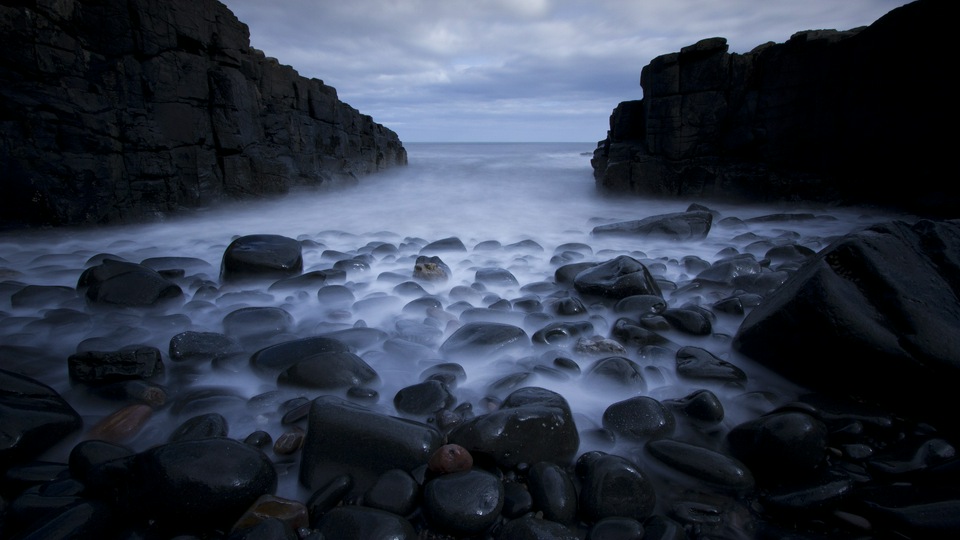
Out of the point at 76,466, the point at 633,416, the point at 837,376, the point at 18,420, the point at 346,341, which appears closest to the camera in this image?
the point at 76,466

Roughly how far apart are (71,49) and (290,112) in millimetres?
3876

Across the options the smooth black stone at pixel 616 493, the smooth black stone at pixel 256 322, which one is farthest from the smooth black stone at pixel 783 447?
the smooth black stone at pixel 256 322

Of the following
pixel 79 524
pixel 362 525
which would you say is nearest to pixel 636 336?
pixel 362 525

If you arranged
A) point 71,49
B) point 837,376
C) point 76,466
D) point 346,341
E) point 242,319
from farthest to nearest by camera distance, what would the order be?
point 71,49
point 242,319
point 346,341
point 837,376
point 76,466

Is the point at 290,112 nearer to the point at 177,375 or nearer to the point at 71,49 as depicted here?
the point at 71,49

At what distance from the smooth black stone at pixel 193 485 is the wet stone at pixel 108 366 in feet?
3.06

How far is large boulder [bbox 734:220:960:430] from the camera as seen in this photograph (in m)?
1.85

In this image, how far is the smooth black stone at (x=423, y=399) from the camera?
204 centimetres

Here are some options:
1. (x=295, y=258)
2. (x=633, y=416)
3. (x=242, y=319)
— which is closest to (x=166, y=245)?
(x=295, y=258)

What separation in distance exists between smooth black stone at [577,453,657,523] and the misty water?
0.97ft

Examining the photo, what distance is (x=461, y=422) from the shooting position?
6.41 ft

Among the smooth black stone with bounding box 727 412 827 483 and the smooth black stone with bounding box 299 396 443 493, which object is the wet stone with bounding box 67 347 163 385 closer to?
the smooth black stone with bounding box 299 396 443 493

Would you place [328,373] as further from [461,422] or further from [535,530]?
[535,530]

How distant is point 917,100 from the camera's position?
6.02 meters
